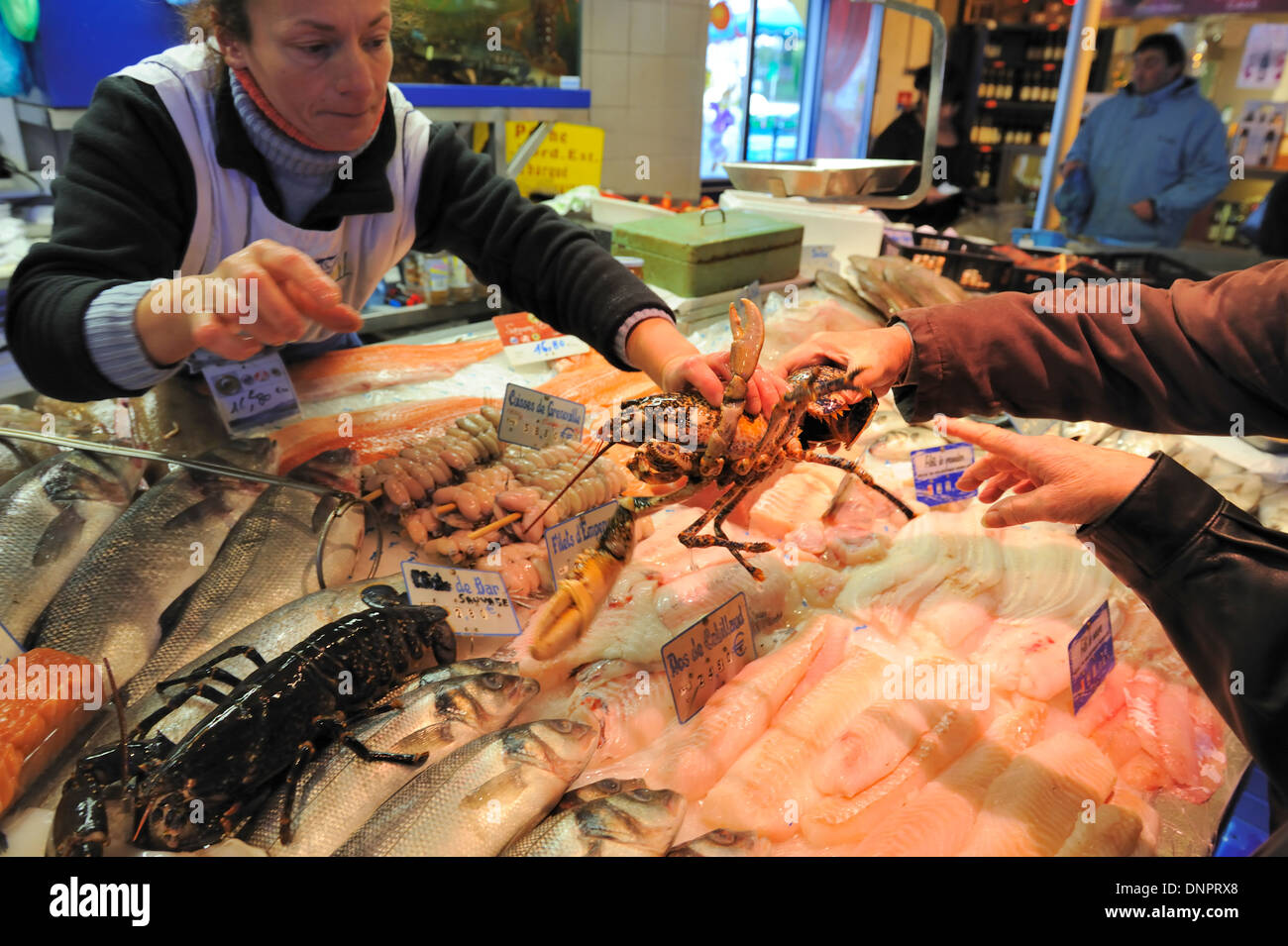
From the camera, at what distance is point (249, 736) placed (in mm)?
1464

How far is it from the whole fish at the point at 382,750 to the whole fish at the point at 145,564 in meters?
0.56

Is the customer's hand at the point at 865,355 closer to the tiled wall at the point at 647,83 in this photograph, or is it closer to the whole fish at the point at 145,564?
the whole fish at the point at 145,564

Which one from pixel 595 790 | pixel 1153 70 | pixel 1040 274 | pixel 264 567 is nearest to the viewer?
pixel 595 790

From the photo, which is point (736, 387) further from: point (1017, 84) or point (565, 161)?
point (1017, 84)

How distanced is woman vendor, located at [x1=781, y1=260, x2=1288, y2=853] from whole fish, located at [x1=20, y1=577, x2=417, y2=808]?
1.21m

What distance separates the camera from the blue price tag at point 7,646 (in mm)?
1583

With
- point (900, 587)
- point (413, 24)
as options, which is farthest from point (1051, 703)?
point (413, 24)

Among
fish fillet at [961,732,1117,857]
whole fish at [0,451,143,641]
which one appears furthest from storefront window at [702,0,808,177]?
fish fillet at [961,732,1117,857]

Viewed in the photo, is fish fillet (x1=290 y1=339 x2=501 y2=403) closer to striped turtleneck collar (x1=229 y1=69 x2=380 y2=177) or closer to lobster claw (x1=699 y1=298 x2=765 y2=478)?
striped turtleneck collar (x1=229 y1=69 x2=380 y2=177)

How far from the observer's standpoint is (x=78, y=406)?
2.52 m

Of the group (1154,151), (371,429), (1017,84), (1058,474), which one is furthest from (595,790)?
(1017,84)

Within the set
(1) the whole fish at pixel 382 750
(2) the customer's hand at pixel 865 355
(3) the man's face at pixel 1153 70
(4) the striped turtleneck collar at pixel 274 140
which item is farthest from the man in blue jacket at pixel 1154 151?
(1) the whole fish at pixel 382 750

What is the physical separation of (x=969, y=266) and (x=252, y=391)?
10.9 ft
